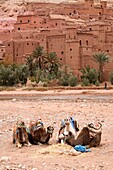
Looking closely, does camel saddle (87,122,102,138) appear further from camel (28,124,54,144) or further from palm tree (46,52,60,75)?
palm tree (46,52,60,75)

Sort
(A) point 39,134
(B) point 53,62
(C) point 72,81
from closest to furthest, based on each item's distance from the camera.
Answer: (A) point 39,134 → (C) point 72,81 → (B) point 53,62

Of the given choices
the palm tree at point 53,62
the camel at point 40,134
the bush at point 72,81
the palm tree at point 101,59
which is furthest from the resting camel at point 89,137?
the palm tree at point 53,62

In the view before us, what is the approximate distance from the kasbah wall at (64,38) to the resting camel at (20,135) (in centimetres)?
3292

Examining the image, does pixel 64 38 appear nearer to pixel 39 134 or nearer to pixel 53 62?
pixel 53 62

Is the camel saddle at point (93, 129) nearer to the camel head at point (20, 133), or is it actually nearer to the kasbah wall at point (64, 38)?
the camel head at point (20, 133)

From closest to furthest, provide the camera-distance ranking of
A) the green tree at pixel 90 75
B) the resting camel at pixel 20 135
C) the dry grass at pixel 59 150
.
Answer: the dry grass at pixel 59 150 → the resting camel at pixel 20 135 → the green tree at pixel 90 75

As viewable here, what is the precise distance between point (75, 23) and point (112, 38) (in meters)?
10.8

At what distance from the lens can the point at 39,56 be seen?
46.1 meters

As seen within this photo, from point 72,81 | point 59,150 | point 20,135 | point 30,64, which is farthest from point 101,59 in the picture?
point 59,150

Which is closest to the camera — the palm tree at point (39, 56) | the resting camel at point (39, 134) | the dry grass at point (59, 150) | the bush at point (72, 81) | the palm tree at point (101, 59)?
the dry grass at point (59, 150)

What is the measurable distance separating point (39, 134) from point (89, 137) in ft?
4.86

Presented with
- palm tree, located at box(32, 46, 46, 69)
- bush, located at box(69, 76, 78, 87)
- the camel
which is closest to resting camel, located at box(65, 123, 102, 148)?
the camel

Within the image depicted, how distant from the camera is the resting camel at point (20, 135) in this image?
1209cm

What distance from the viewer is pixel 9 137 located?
1361cm
